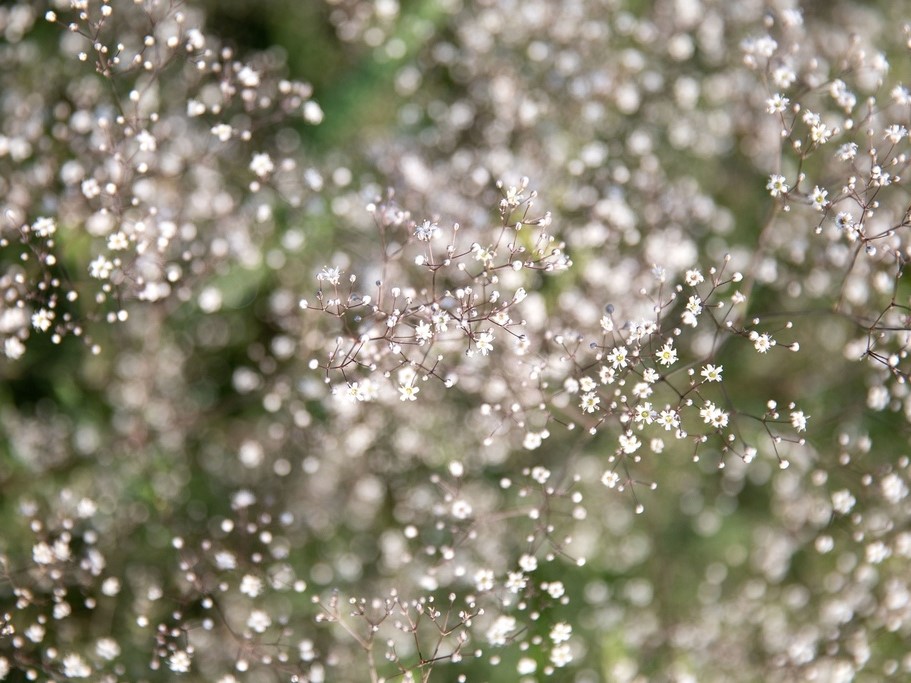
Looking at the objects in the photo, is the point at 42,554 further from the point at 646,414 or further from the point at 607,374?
the point at 646,414

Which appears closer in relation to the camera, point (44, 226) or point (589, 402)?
point (589, 402)

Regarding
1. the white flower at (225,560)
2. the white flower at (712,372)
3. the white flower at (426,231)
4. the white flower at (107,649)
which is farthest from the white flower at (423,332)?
the white flower at (107,649)

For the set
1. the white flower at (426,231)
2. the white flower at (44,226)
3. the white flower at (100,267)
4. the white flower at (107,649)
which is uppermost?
the white flower at (44,226)

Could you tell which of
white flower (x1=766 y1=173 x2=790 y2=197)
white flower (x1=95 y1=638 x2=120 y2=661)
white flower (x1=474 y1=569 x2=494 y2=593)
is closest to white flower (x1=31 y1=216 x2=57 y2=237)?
white flower (x1=95 y1=638 x2=120 y2=661)

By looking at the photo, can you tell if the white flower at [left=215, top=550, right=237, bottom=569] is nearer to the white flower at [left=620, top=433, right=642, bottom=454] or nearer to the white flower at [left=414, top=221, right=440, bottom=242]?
the white flower at [left=414, top=221, right=440, bottom=242]

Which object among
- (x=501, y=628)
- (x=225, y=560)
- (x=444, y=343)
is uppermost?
(x=444, y=343)

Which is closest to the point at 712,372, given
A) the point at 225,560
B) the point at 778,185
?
the point at 778,185

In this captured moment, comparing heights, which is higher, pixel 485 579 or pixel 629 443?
pixel 629 443

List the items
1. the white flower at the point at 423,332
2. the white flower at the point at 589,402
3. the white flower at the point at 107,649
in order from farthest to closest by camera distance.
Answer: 1. the white flower at the point at 107,649
2. the white flower at the point at 589,402
3. the white flower at the point at 423,332

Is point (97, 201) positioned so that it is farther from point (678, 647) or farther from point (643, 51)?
point (678, 647)

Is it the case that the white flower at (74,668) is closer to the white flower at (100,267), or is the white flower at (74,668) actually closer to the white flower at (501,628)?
the white flower at (100,267)

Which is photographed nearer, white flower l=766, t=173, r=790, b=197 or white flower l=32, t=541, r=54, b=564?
white flower l=766, t=173, r=790, b=197
